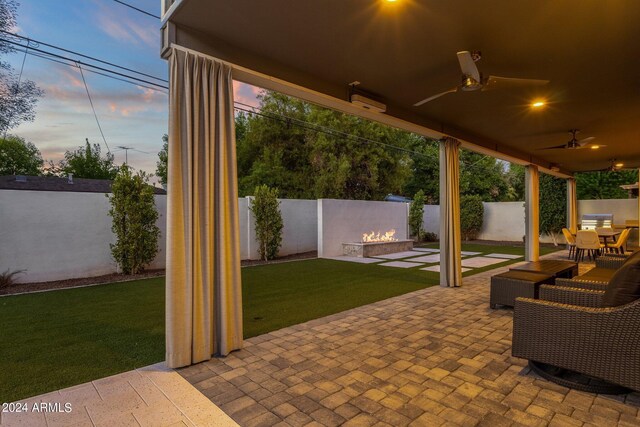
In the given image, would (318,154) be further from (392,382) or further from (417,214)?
(392,382)

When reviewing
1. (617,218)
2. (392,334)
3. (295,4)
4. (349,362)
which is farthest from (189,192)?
(617,218)

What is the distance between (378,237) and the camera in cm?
1209

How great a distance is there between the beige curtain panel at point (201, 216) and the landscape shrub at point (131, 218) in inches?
189

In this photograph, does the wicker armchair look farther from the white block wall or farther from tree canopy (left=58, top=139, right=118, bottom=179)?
tree canopy (left=58, top=139, right=118, bottom=179)

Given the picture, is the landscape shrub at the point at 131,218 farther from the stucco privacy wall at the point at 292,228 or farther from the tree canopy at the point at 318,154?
the tree canopy at the point at 318,154

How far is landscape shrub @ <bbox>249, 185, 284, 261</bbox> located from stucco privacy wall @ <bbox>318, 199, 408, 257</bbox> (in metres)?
1.48

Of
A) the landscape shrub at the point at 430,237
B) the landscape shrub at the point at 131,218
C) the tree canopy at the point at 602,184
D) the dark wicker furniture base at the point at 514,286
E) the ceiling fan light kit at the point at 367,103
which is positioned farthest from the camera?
the tree canopy at the point at 602,184

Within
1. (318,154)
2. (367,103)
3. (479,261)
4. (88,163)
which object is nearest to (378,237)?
(479,261)

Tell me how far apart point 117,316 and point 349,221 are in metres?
7.97

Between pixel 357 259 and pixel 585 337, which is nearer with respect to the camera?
pixel 585 337

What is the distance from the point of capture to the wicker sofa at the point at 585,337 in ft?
7.27

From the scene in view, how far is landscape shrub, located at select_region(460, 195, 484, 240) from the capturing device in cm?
1544

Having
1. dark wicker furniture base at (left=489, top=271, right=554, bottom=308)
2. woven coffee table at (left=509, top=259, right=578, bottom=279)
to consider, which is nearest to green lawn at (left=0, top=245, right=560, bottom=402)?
dark wicker furniture base at (left=489, top=271, right=554, bottom=308)

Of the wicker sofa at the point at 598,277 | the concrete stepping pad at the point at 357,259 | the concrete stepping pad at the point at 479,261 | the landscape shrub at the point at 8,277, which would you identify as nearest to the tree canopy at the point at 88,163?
the landscape shrub at the point at 8,277
